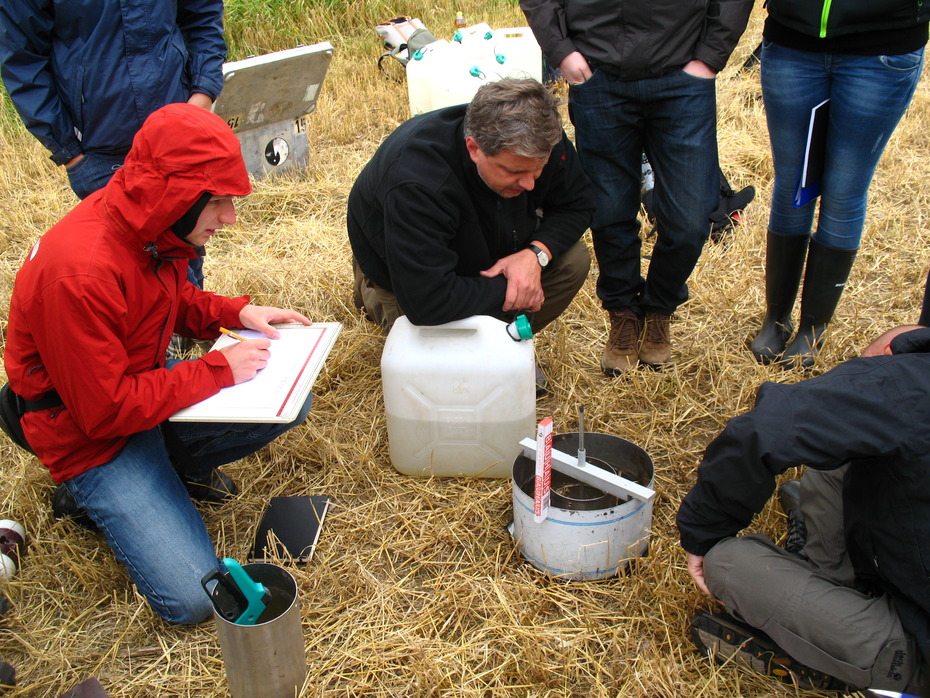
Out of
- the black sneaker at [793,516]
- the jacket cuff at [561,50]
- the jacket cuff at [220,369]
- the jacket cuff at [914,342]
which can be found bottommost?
the black sneaker at [793,516]

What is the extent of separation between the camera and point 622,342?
3334mm

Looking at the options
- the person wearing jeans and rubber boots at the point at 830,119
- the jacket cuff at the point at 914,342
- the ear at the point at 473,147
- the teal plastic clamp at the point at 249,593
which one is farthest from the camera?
the person wearing jeans and rubber boots at the point at 830,119

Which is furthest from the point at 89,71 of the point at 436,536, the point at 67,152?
the point at 436,536

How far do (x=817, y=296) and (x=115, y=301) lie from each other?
2.57 metres

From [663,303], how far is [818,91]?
949 mm

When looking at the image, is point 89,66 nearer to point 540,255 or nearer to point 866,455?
point 540,255

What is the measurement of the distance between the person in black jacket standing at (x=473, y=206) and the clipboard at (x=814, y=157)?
0.79 m

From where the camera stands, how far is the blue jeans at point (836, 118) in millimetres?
2678

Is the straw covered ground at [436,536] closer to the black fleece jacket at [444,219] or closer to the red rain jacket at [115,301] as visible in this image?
the red rain jacket at [115,301]

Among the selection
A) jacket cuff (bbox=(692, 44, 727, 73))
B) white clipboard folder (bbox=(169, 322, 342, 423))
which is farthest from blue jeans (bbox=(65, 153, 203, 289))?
jacket cuff (bbox=(692, 44, 727, 73))

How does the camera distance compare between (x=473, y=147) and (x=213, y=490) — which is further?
(x=213, y=490)

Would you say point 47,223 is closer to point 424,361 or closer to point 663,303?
point 424,361

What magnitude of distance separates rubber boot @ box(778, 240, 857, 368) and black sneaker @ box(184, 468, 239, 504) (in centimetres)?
224

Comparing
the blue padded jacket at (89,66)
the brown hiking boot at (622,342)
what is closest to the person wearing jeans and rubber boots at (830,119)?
the brown hiking boot at (622,342)
